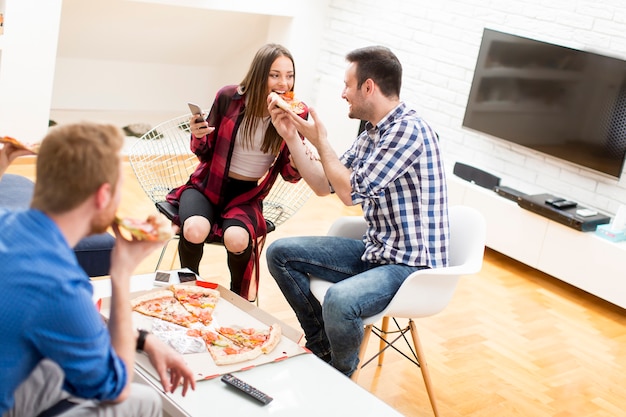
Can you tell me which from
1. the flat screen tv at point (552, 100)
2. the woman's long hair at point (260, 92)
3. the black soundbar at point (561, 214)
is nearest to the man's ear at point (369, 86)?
the woman's long hair at point (260, 92)

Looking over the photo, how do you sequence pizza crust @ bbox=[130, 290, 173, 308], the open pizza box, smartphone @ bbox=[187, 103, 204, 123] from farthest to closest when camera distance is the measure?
smartphone @ bbox=[187, 103, 204, 123] → pizza crust @ bbox=[130, 290, 173, 308] → the open pizza box

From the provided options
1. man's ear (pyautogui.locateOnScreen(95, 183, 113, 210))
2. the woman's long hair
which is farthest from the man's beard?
the woman's long hair

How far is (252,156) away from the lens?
11.0 ft

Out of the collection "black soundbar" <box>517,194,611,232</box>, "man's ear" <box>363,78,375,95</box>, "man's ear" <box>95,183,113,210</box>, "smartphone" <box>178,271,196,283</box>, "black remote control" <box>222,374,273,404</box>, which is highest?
"man's ear" <box>363,78,375,95</box>

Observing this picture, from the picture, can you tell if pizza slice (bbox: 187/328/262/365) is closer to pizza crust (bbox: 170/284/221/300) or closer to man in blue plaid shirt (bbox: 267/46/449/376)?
pizza crust (bbox: 170/284/221/300)

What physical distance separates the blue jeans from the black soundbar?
1.85 meters

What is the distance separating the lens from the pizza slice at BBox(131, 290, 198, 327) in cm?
247

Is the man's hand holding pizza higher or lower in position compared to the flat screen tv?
lower

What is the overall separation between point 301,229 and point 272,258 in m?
1.82

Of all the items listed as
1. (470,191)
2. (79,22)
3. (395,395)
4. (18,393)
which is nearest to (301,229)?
(470,191)

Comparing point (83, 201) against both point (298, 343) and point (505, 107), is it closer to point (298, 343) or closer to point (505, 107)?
point (298, 343)

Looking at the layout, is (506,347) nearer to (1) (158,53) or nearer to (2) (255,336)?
(2) (255,336)

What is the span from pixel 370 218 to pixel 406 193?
18 cm

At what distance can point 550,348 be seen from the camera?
380cm
